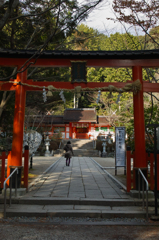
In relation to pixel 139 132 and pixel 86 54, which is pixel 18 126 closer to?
Result: pixel 86 54

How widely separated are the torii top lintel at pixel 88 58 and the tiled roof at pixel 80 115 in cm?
2518

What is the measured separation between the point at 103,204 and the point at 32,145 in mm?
6086

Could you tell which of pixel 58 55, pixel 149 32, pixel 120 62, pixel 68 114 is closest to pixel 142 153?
pixel 120 62

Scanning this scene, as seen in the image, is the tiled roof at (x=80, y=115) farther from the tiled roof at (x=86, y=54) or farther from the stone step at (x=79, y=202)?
the stone step at (x=79, y=202)

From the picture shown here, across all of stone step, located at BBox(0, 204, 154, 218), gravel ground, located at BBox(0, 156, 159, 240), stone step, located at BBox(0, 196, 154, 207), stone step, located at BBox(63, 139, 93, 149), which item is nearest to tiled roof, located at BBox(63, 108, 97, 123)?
stone step, located at BBox(63, 139, 93, 149)

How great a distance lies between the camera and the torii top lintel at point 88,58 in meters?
5.80

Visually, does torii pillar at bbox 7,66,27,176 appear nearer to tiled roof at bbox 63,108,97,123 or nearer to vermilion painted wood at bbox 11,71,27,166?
vermilion painted wood at bbox 11,71,27,166

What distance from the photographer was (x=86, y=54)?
5.91 meters

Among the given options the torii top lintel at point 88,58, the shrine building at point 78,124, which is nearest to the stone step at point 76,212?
the torii top lintel at point 88,58

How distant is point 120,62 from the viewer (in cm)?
615

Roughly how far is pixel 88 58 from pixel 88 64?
0.18 metres

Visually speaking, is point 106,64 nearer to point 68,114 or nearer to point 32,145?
point 32,145

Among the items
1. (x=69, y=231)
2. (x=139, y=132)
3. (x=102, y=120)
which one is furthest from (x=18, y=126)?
(x=102, y=120)

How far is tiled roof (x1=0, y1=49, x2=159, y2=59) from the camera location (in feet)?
18.9
